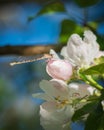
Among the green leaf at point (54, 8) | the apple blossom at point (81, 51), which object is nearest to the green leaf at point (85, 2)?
the green leaf at point (54, 8)

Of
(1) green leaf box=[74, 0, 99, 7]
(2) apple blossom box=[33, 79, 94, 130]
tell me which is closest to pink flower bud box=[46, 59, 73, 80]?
(2) apple blossom box=[33, 79, 94, 130]

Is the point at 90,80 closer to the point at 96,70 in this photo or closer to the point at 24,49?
the point at 96,70

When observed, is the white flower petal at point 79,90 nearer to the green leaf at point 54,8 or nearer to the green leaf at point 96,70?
the green leaf at point 96,70

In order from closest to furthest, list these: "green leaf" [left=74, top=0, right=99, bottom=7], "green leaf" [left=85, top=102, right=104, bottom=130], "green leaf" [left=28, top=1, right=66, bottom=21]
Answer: "green leaf" [left=85, top=102, right=104, bottom=130]
"green leaf" [left=74, top=0, right=99, bottom=7]
"green leaf" [left=28, top=1, right=66, bottom=21]

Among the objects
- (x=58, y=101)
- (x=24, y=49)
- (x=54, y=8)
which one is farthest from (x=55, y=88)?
(x=54, y=8)

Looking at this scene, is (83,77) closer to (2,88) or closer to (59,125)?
(59,125)

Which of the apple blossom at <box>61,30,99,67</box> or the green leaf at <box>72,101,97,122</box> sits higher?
the apple blossom at <box>61,30,99,67</box>

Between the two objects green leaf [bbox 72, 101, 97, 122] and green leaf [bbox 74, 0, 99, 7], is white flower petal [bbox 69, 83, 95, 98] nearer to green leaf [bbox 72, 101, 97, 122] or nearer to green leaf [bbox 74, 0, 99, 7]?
green leaf [bbox 72, 101, 97, 122]
